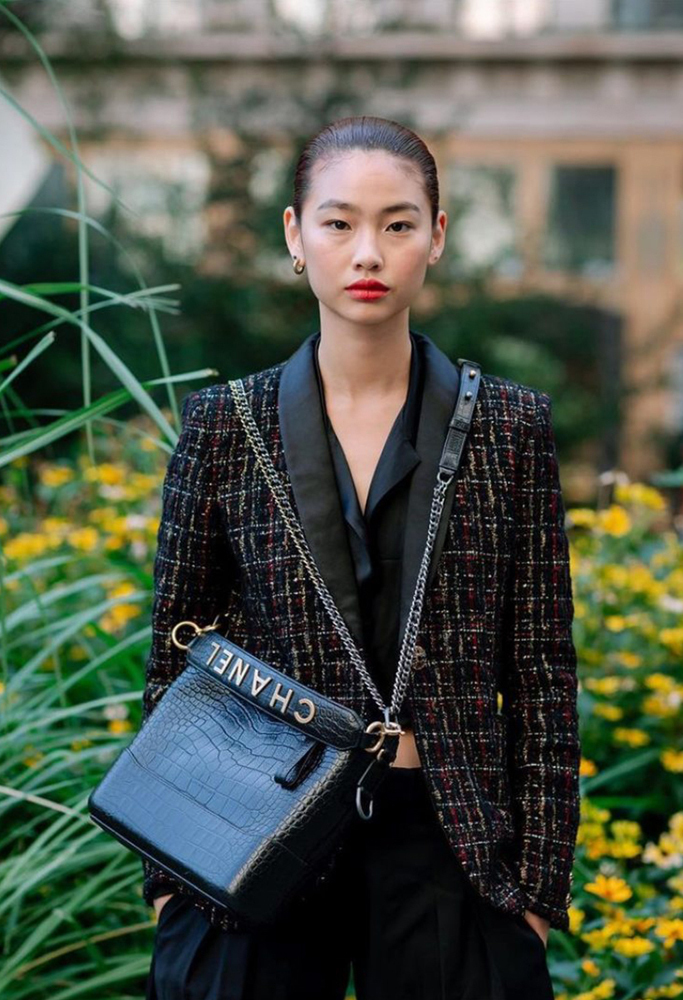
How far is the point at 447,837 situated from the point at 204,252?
11690 millimetres

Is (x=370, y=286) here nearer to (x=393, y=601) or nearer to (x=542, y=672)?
(x=393, y=601)

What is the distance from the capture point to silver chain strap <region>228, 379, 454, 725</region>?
5.77 ft

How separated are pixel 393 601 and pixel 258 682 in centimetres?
21

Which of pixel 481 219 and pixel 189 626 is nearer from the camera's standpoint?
pixel 189 626

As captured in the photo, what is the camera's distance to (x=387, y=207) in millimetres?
1777

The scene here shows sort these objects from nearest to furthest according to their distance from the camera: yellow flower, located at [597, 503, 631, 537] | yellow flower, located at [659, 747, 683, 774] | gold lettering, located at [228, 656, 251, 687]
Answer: gold lettering, located at [228, 656, 251, 687]
yellow flower, located at [659, 747, 683, 774]
yellow flower, located at [597, 503, 631, 537]

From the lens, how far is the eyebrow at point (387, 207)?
1778 mm

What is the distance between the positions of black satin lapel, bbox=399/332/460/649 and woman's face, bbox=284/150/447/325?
126 millimetres

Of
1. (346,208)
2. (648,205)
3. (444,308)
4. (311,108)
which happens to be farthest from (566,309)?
(346,208)

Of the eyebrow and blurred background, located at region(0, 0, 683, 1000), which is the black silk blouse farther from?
blurred background, located at region(0, 0, 683, 1000)

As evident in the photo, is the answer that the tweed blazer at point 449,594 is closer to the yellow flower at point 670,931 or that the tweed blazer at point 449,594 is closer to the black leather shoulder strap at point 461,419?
the black leather shoulder strap at point 461,419

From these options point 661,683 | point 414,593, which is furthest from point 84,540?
point 414,593

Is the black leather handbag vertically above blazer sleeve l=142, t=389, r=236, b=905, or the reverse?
blazer sleeve l=142, t=389, r=236, b=905

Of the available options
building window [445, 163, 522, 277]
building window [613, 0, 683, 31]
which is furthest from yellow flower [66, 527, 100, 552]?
building window [613, 0, 683, 31]
